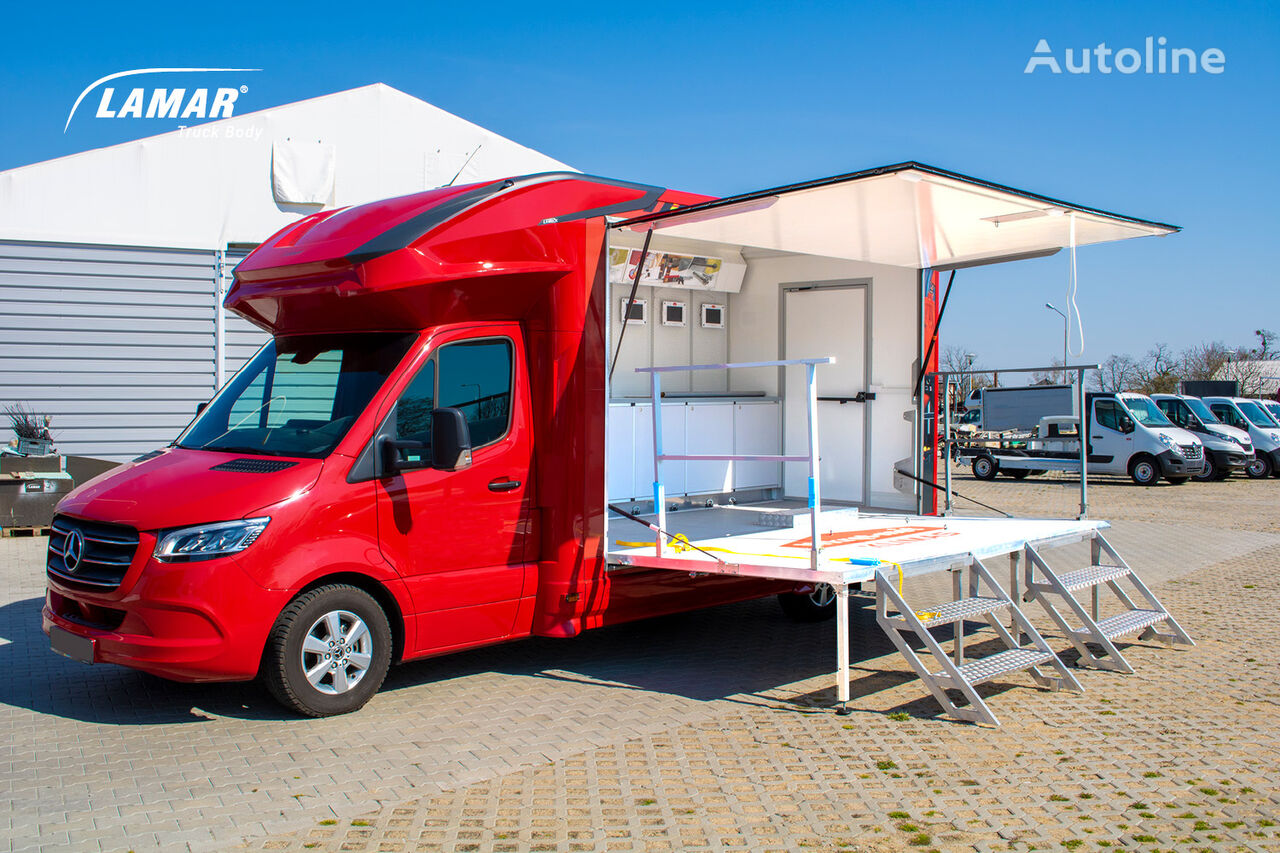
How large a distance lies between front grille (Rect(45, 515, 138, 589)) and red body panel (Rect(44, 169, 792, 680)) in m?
0.06

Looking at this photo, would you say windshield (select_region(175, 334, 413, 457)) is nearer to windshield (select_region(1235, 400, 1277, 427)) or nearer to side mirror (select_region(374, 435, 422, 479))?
side mirror (select_region(374, 435, 422, 479))

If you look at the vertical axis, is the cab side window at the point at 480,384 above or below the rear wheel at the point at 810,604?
above

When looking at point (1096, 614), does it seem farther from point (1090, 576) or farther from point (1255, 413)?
point (1255, 413)

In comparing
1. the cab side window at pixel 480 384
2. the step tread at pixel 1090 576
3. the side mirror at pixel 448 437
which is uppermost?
the cab side window at pixel 480 384

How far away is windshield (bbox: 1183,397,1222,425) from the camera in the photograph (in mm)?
25781

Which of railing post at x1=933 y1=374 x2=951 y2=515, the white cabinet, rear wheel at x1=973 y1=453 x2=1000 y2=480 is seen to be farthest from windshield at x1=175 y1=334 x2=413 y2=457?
rear wheel at x1=973 y1=453 x2=1000 y2=480

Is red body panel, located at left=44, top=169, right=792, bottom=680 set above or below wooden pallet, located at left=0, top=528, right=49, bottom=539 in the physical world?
above

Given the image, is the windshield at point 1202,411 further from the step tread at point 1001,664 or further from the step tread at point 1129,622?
the step tread at point 1001,664

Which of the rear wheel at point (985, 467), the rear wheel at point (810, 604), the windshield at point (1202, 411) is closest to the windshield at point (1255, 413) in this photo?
the windshield at point (1202, 411)

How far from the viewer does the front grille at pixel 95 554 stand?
5.46 m

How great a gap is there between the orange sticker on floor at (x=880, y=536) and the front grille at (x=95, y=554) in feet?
13.4

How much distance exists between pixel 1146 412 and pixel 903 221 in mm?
19400

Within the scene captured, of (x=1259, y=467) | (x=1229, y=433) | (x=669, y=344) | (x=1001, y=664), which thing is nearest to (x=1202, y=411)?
(x=1229, y=433)

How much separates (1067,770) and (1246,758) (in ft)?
3.26
